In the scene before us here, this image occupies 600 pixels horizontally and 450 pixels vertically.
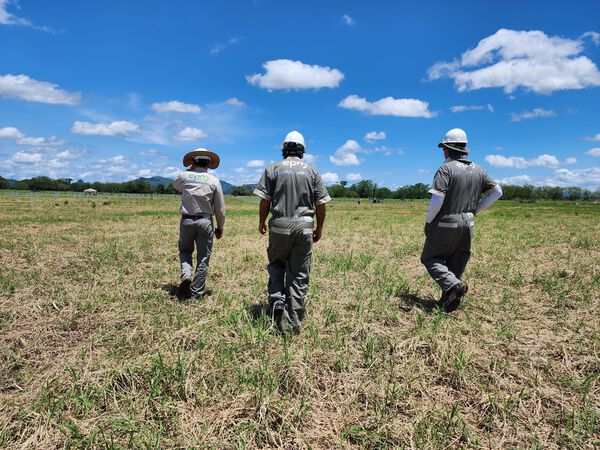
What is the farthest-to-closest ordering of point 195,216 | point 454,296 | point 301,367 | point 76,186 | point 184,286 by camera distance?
point 76,186 < point 195,216 < point 184,286 < point 454,296 < point 301,367

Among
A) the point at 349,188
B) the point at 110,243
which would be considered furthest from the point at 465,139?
the point at 349,188

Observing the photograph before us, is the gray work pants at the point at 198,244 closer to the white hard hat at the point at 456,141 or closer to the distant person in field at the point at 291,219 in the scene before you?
the distant person in field at the point at 291,219

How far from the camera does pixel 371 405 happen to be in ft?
8.88

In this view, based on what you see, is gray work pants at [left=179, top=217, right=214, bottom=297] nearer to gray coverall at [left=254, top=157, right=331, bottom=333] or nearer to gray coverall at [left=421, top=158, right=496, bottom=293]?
gray coverall at [left=254, top=157, right=331, bottom=333]

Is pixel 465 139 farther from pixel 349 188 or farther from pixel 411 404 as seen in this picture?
pixel 349 188

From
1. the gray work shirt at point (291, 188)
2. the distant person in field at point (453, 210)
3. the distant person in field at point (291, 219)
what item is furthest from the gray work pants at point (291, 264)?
the distant person in field at point (453, 210)

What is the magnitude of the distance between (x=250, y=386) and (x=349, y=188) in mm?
167163

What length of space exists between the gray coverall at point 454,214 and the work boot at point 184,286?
134 inches

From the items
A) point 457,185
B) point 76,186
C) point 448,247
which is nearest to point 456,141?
point 457,185

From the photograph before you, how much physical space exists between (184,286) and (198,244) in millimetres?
652

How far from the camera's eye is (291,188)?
402 cm

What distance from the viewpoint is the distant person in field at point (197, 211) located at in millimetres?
5098

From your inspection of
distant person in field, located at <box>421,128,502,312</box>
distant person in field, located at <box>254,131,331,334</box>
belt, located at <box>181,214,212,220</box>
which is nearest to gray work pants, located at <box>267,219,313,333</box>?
distant person in field, located at <box>254,131,331,334</box>

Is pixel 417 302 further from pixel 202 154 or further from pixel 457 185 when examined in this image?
pixel 202 154
